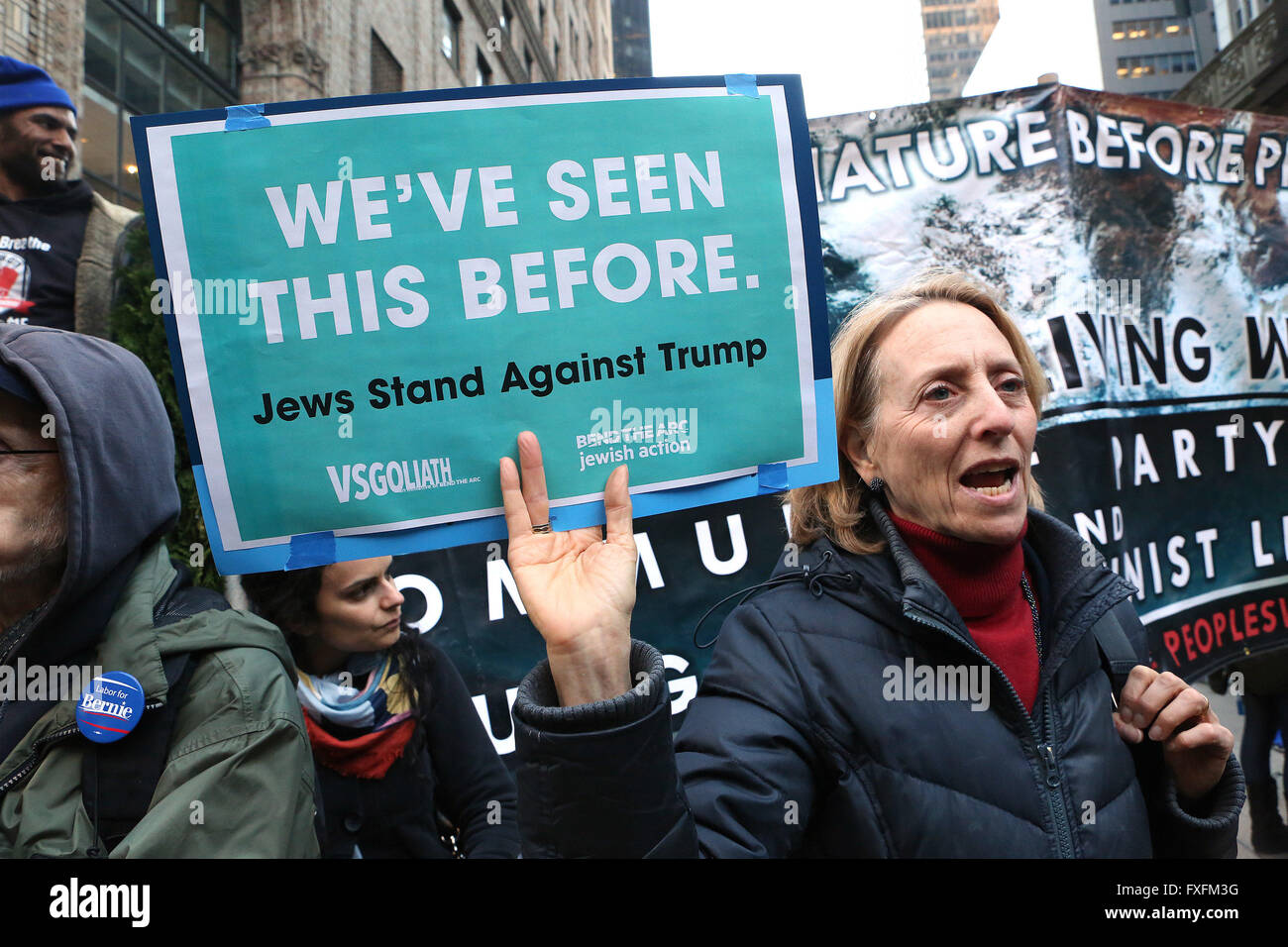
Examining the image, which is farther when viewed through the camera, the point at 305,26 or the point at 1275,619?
the point at 305,26

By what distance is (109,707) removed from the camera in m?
1.26

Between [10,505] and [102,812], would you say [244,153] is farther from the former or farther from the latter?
[102,812]

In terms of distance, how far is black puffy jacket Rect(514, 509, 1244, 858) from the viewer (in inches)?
44.8

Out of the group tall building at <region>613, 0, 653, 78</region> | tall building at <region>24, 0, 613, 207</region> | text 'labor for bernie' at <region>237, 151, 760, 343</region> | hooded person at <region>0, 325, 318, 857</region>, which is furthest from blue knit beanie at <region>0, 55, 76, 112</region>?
tall building at <region>613, 0, 653, 78</region>

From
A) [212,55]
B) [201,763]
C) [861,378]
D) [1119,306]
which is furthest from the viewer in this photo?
[212,55]

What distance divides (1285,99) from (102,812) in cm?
995

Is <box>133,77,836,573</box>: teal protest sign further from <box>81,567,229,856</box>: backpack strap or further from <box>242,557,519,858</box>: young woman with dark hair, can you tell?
<box>242,557,519,858</box>: young woman with dark hair

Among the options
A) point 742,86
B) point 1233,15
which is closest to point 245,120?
point 742,86

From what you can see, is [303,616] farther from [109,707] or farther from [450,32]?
[450,32]

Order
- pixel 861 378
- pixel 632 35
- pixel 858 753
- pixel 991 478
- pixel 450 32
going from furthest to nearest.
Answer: pixel 632 35
pixel 450 32
pixel 861 378
pixel 991 478
pixel 858 753

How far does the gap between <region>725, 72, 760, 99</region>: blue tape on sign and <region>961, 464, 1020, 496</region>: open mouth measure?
33.2 inches

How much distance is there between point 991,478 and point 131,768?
1631mm

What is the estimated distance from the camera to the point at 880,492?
1.71m
